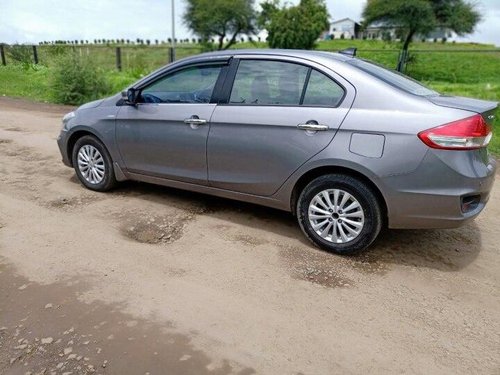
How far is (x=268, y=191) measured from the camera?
3.93 m

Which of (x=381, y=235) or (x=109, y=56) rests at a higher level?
(x=109, y=56)

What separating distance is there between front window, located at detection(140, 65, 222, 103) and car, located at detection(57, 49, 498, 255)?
12mm

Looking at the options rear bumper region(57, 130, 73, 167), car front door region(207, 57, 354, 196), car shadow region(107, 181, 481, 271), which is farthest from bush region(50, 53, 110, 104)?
car front door region(207, 57, 354, 196)

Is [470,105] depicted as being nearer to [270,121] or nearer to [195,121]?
[270,121]

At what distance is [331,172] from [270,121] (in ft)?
2.24

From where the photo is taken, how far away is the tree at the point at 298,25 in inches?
1378

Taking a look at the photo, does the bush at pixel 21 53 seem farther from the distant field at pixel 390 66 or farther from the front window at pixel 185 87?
the front window at pixel 185 87

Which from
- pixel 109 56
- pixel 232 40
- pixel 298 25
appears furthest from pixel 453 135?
pixel 232 40

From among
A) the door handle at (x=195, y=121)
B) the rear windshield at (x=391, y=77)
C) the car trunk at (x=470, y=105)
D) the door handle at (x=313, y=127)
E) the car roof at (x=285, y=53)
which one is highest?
the car roof at (x=285, y=53)

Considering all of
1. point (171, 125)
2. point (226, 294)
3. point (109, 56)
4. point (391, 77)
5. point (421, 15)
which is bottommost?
point (226, 294)

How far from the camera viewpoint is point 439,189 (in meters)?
3.22

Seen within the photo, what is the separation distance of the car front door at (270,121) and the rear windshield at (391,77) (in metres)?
0.33

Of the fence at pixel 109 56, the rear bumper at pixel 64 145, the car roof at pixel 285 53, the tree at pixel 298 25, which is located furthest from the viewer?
the tree at pixel 298 25

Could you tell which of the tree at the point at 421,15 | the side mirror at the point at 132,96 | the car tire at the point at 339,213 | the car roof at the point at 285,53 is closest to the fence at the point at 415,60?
the tree at the point at 421,15
